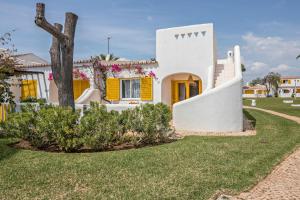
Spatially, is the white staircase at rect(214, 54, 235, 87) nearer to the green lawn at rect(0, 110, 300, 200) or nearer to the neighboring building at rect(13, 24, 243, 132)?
the neighboring building at rect(13, 24, 243, 132)

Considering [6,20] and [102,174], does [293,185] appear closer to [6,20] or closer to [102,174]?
[102,174]

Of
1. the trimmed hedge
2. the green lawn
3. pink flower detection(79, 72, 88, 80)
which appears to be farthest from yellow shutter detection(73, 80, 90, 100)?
the green lawn

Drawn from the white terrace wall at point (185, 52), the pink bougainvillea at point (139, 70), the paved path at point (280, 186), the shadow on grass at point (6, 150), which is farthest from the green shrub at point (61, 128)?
the pink bougainvillea at point (139, 70)

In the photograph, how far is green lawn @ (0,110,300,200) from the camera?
16.6 feet

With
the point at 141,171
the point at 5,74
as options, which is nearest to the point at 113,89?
the point at 5,74

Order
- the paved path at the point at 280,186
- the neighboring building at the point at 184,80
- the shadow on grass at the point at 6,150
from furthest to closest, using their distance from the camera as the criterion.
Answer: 1. the neighboring building at the point at 184,80
2. the shadow on grass at the point at 6,150
3. the paved path at the point at 280,186

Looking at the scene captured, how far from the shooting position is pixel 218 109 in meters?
12.1

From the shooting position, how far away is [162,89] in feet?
58.6

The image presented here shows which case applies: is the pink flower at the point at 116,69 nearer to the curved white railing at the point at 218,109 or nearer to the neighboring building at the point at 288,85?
the curved white railing at the point at 218,109

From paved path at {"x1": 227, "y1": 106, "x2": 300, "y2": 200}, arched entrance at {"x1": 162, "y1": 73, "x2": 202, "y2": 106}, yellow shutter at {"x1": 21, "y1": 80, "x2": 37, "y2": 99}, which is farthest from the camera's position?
yellow shutter at {"x1": 21, "y1": 80, "x2": 37, "y2": 99}

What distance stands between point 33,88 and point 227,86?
580 inches

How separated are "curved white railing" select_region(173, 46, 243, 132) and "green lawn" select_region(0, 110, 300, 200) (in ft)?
10.1

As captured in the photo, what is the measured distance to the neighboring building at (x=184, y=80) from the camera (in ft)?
40.0

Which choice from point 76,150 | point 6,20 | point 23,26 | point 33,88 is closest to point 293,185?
point 76,150
